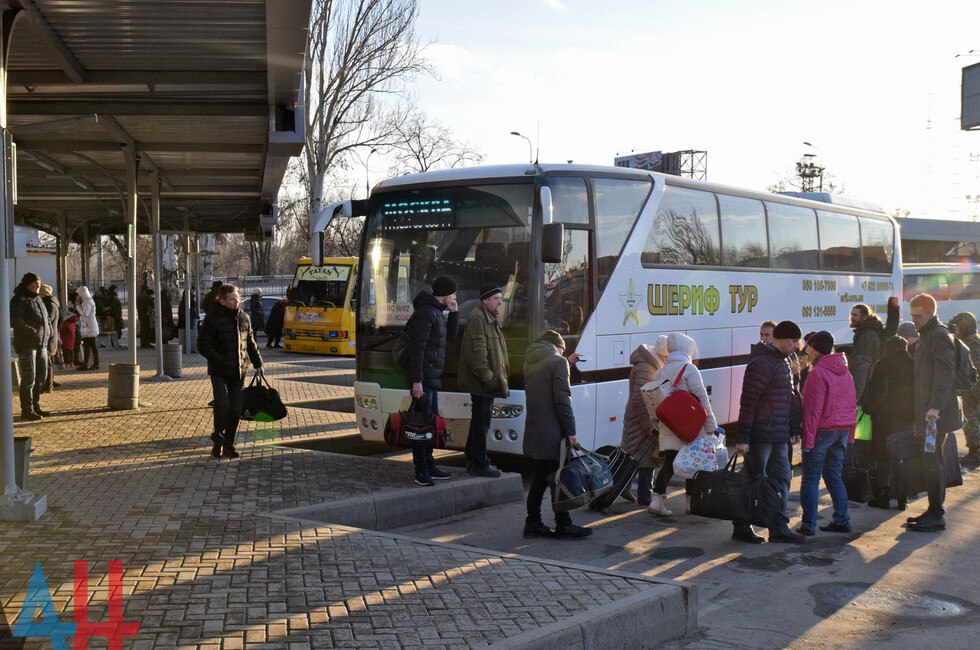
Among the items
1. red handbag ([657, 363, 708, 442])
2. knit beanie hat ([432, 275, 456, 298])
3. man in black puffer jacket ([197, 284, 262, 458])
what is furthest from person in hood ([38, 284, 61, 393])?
red handbag ([657, 363, 708, 442])

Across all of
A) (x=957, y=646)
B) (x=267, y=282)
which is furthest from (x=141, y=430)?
(x=267, y=282)

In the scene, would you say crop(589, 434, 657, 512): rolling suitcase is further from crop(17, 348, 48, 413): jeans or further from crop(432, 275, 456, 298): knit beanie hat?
crop(17, 348, 48, 413): jeans

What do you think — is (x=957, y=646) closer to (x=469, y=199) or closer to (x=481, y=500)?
(x=481, y=500)

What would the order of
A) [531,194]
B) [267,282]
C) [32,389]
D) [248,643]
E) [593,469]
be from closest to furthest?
[248,643] → [593,469] → [531,194] → [32,389] → [267,282]

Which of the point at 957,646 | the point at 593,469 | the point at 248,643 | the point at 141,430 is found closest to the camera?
the point at 248,643

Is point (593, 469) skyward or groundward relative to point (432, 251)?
groundward

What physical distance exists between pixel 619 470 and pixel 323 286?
20831 millimetres

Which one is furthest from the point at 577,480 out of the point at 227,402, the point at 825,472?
the point at 227,402

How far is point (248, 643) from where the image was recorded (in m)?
4.91

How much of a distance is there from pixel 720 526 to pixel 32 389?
974cm

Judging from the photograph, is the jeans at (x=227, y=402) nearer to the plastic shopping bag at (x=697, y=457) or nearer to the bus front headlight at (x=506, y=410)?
the bus front headlight at (x=506, y=410)

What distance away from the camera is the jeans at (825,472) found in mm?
8562

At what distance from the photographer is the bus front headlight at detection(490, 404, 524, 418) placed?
10.4 m

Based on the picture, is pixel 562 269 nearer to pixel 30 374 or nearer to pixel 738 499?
pixel 738 499
